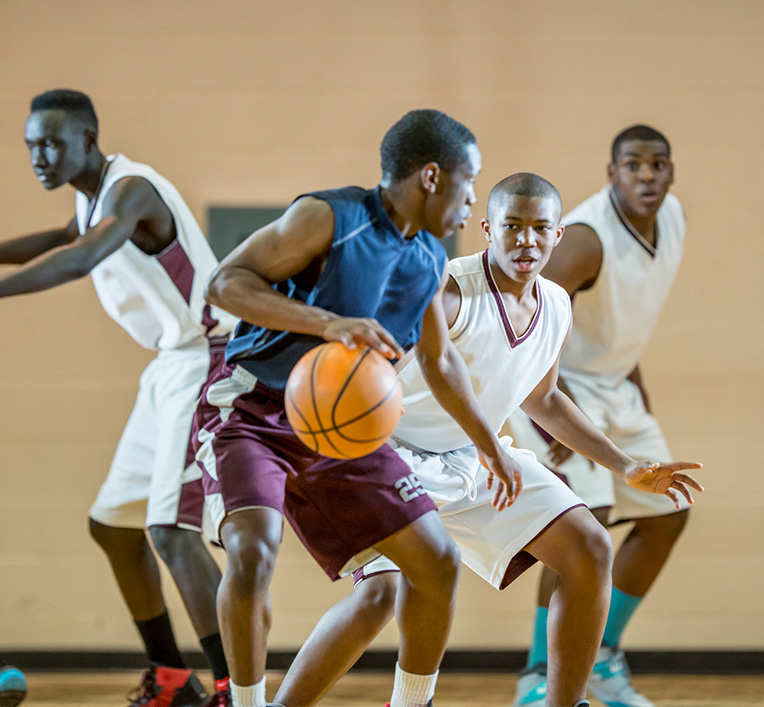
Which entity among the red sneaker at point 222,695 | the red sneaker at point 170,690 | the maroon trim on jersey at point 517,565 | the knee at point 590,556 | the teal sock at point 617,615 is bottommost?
the red sneaker at point 170,690

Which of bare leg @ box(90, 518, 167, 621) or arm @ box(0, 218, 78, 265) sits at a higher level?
arm @ box(0, 218, 78, 265)

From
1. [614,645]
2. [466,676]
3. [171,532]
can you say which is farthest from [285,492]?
[466,676]

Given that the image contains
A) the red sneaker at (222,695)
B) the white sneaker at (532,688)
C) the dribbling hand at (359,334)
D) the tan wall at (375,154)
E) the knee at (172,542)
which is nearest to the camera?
the dribbling hand at (359,334)

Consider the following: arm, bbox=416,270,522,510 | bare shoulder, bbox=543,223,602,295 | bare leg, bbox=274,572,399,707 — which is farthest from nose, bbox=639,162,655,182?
bare leg, bbox=274,572,399,707

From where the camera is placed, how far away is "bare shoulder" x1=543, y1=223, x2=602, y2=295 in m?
3.42

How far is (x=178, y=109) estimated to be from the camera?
426 cm

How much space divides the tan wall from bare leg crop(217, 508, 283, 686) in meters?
2.12

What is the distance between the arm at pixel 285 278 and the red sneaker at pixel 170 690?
1819mm

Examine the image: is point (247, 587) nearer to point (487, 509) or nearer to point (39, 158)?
point (487, 509)

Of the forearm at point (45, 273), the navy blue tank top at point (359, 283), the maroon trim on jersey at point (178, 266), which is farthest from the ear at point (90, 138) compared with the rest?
the navy blue tank top at point (359, 283)

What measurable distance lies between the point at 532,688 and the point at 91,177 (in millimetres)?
2411

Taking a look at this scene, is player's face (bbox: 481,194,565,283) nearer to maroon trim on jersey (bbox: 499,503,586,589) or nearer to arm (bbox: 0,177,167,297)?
maroon trim on jersey (bbox: 499,503,586,589)

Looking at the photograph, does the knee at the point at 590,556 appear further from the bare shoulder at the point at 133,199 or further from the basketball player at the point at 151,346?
the bare shoulder at the point at 133,199

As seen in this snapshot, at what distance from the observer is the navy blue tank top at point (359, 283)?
84.6 inches
